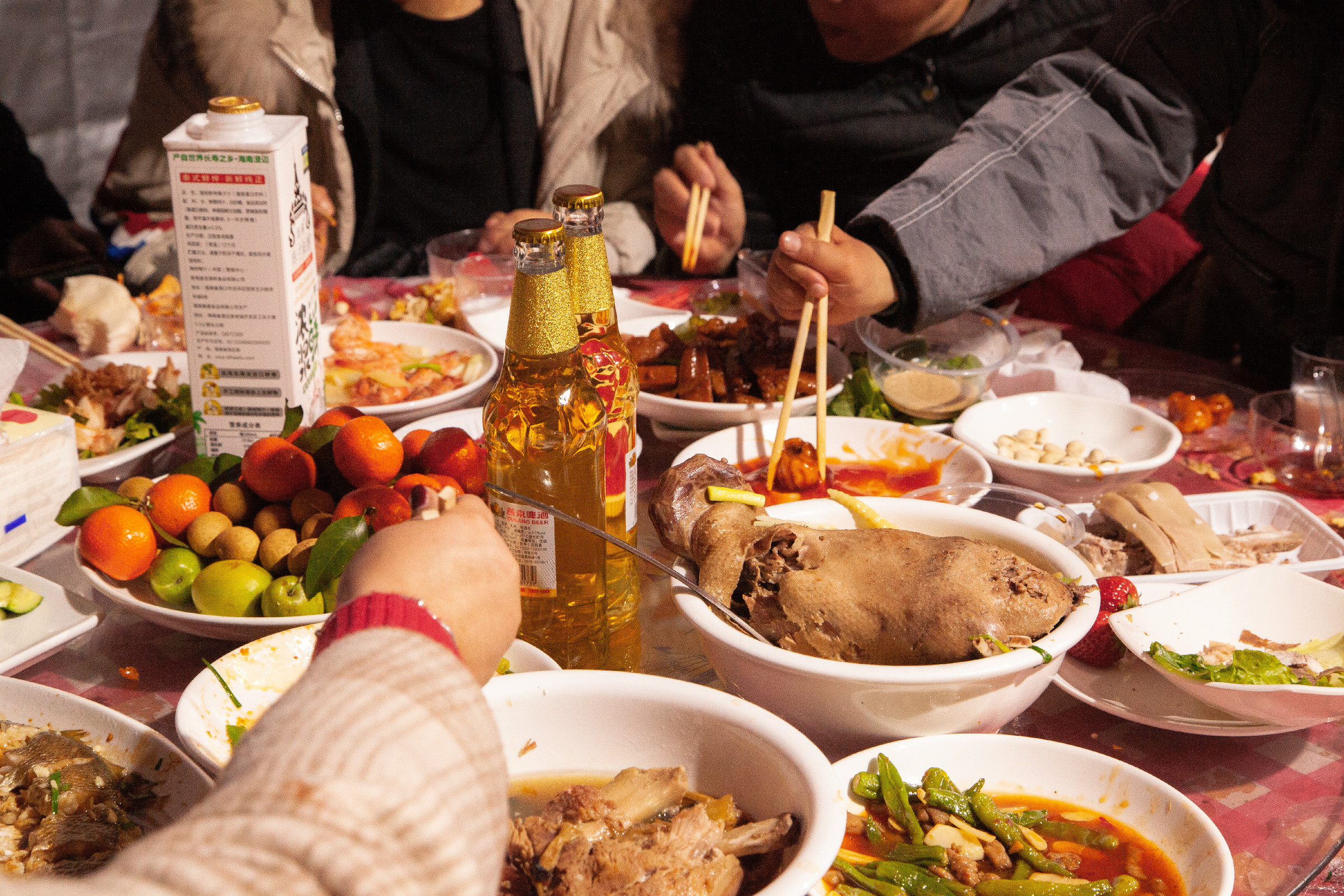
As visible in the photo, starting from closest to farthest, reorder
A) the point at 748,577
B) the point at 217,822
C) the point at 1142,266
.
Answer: the point at 217,822 → the point at 748,577 → the point at 1142,266

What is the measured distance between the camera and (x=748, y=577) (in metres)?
A: 1.27

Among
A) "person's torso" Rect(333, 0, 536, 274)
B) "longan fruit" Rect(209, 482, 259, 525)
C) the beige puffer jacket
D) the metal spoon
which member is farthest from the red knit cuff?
"person's torso" Rect(333, 0, 536, 274)

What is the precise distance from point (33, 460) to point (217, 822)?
1265 millimetres

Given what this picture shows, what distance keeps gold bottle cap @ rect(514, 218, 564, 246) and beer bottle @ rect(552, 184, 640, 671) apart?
15 cm

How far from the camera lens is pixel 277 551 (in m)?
1.35

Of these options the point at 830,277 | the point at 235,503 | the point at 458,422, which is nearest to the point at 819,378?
the point at 830,277

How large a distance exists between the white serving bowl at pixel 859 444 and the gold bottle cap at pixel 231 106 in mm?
870

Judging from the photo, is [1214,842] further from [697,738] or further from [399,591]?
[399,591]

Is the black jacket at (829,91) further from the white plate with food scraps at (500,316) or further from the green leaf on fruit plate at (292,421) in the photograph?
the green leaf on fruit plate at (292,421)

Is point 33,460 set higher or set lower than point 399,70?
lower

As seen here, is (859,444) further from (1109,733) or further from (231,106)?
(231,106)

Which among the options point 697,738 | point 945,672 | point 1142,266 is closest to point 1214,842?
point 945,672

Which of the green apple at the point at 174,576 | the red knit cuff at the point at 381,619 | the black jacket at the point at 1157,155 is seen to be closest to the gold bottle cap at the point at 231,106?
the green apple at the point at 174,576

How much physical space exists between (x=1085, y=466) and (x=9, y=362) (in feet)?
5.82
